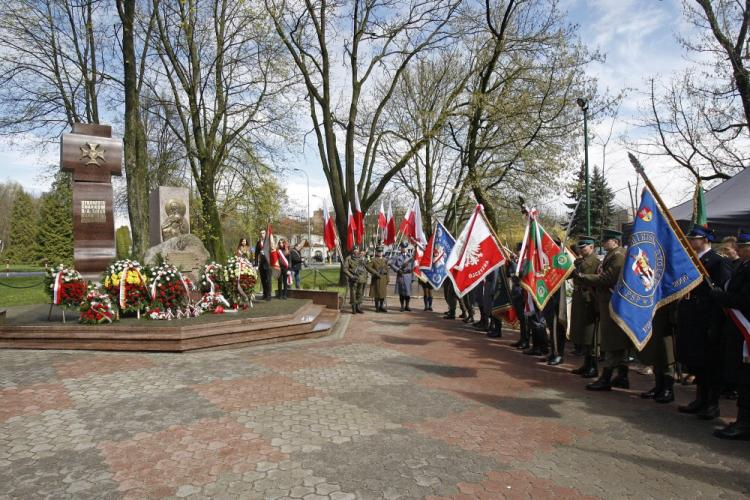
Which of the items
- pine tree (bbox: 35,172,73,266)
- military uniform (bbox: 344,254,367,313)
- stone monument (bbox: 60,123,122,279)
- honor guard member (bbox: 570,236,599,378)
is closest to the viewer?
honor guard member (bbox: 570,236,599,378)

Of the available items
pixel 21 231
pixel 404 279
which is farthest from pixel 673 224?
pixel 21 231

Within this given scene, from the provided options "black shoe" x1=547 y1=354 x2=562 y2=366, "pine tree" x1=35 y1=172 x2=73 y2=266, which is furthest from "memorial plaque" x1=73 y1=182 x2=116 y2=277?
"pine tree" x1=35 y1=172 x2=73 y2=266

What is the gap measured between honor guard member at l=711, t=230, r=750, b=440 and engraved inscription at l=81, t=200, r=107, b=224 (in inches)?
530

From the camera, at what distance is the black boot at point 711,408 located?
5.35 m

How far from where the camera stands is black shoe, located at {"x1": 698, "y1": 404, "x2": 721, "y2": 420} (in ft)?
17.5

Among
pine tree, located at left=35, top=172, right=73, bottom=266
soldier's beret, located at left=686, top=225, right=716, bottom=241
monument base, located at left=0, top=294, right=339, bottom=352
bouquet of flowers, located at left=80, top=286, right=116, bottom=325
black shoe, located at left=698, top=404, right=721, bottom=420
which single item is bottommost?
black shoe, located at left=698, top=404, right=721, bottom=420

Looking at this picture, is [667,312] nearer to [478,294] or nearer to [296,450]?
[296,450]

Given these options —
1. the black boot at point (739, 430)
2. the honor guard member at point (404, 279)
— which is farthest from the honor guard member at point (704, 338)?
the honor guard member at point (404, 279)

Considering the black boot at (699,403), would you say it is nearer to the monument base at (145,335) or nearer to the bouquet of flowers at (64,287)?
the monument base at (145,335)

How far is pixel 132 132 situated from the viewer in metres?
15.2

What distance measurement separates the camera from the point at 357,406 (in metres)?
5.70

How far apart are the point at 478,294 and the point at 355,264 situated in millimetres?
4034

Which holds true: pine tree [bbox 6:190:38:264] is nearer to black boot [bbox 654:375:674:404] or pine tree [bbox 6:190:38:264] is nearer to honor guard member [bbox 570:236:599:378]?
honor guard member [bbox 570:236:599:378]

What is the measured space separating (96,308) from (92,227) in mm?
4523
